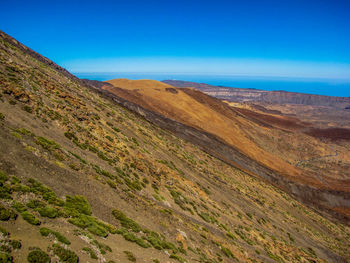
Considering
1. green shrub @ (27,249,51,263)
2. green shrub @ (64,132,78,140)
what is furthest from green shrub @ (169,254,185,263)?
green shrub @ (64,132,78,140)

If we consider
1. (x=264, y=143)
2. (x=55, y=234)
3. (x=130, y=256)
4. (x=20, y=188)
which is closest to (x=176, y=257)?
(x=130, y=256)

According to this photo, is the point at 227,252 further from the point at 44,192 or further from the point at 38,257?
the point at 38,257

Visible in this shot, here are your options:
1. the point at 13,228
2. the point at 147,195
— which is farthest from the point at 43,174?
the point at 147,195

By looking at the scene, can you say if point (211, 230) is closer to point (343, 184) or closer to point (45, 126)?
point (45, 126)

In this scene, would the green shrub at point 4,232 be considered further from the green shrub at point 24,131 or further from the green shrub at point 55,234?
the green shrub at point 24,131

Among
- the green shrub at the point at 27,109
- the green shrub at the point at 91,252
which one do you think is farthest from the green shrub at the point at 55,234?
the green shrub at the point at 27,109

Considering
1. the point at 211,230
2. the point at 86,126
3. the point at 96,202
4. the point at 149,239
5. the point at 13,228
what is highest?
the point at 86,126

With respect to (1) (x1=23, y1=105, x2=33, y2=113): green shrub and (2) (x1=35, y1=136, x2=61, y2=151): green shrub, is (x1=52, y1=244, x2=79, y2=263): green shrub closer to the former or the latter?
(2) (x1=35, y1=136, x2=61, y2=151): green shrub
